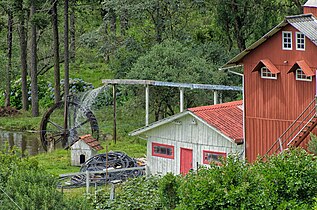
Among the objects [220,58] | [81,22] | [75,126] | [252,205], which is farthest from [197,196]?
[81,22]

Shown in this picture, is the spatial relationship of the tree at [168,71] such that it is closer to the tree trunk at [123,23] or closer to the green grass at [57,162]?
the green grass at [57,162]

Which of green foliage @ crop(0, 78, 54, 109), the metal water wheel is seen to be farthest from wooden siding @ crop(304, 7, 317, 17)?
green foliage @ crop(0, 78, 54, 109)

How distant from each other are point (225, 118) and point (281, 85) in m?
3.18

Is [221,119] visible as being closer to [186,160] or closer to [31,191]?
[186,160]

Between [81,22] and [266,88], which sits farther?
[81,22]

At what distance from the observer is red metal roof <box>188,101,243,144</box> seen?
1281 inches

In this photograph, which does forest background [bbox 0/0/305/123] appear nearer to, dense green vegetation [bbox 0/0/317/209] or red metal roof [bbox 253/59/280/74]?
dense green vegetation [bbox 0/0/317/209]

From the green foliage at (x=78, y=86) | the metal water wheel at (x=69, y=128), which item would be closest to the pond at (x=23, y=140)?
the metal water wheel at (x=69, y=128)

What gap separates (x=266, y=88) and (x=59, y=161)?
12.0 m

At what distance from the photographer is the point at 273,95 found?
104 feet

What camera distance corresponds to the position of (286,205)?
22.1 meters

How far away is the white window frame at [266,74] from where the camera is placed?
31.8 meters

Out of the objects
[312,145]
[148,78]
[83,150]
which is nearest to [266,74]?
[312,145]

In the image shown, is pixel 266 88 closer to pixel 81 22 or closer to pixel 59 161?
pixel 59 161
